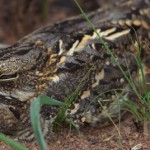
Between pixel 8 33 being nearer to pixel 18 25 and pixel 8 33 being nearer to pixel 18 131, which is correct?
pixel 18 25

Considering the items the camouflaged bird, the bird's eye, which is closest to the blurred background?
the camouflaged bird

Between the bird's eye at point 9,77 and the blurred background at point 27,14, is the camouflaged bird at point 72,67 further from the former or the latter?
the blurred background at point 27,14

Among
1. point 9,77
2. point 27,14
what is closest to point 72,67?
point 9,77

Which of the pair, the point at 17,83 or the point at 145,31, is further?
the point at 145,31

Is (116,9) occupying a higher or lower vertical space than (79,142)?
higher

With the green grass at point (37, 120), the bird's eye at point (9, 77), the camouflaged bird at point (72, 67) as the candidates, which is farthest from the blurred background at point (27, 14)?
the green grass at point (37, 120)

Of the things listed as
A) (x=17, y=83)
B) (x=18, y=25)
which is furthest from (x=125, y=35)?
(x=18, y=25)
